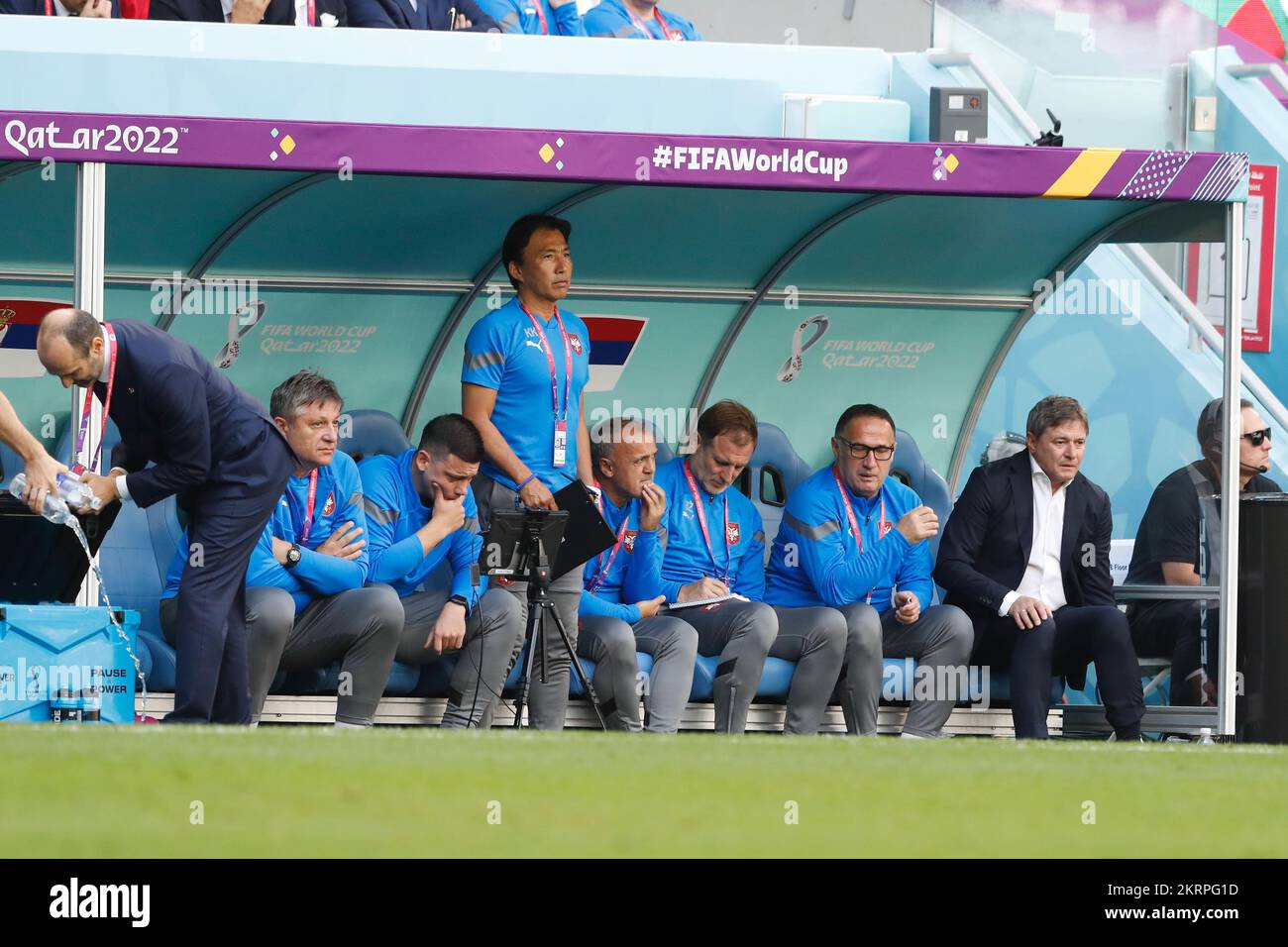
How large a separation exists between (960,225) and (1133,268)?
2.10m

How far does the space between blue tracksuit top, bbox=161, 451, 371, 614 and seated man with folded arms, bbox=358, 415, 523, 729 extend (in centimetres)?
10

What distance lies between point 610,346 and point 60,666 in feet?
10.2

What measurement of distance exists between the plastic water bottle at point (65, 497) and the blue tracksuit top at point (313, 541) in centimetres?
59

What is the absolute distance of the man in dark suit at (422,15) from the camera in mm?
9938

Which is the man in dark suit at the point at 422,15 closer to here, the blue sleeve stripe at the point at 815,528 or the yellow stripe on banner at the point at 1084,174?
the blue sleeve stripe at the point at 815,528

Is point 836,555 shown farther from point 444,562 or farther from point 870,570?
point 444,562

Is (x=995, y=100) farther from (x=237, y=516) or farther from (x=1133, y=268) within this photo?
(x=237, y=516)

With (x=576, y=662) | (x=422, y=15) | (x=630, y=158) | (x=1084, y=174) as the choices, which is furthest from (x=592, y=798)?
(x=422, y=15)

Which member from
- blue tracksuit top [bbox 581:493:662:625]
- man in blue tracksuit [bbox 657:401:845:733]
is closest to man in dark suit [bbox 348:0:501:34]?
man in blue tracksuit [bbox 657:401:845:733]

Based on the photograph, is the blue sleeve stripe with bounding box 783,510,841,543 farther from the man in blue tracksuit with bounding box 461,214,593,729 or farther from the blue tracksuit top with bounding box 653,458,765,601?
the man in blue tracksuit with bounding box 461,214,593,729

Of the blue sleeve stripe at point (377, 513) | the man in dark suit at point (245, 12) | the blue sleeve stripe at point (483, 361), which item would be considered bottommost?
the blue sleeve stripe at point (377, 513)

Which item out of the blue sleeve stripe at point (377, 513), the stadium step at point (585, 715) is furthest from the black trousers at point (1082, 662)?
the blue sleeve stripe at point (377, 513)

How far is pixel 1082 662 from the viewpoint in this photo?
850cm
